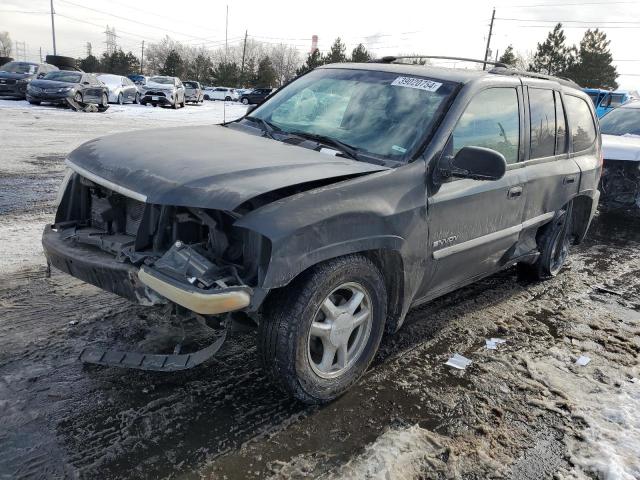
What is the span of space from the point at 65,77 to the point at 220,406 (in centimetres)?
2076

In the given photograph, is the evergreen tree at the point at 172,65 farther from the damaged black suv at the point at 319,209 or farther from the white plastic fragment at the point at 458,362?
the white plastic fragment at the point at 458,362

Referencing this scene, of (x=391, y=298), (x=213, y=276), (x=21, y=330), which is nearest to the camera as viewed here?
(x=213, y=276)

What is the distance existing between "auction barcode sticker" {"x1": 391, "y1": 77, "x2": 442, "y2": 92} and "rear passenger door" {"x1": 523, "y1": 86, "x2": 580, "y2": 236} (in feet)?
3.26

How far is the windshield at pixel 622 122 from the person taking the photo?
30.3 feet

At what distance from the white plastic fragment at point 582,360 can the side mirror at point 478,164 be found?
1559mm

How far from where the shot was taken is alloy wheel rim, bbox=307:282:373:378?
2.85 meters

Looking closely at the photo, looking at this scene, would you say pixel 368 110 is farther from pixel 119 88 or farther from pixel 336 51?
pixel 336 51

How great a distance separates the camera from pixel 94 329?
3590 mm

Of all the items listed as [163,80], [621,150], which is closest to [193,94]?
[163,80]

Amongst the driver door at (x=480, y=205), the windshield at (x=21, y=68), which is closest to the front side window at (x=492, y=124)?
the driver door at (x=480, y=205)

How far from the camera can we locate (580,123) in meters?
4.99

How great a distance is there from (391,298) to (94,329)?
201 centimetres

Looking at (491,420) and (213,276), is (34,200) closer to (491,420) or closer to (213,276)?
(213,276)

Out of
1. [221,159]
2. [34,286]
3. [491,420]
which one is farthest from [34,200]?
[491,420]
